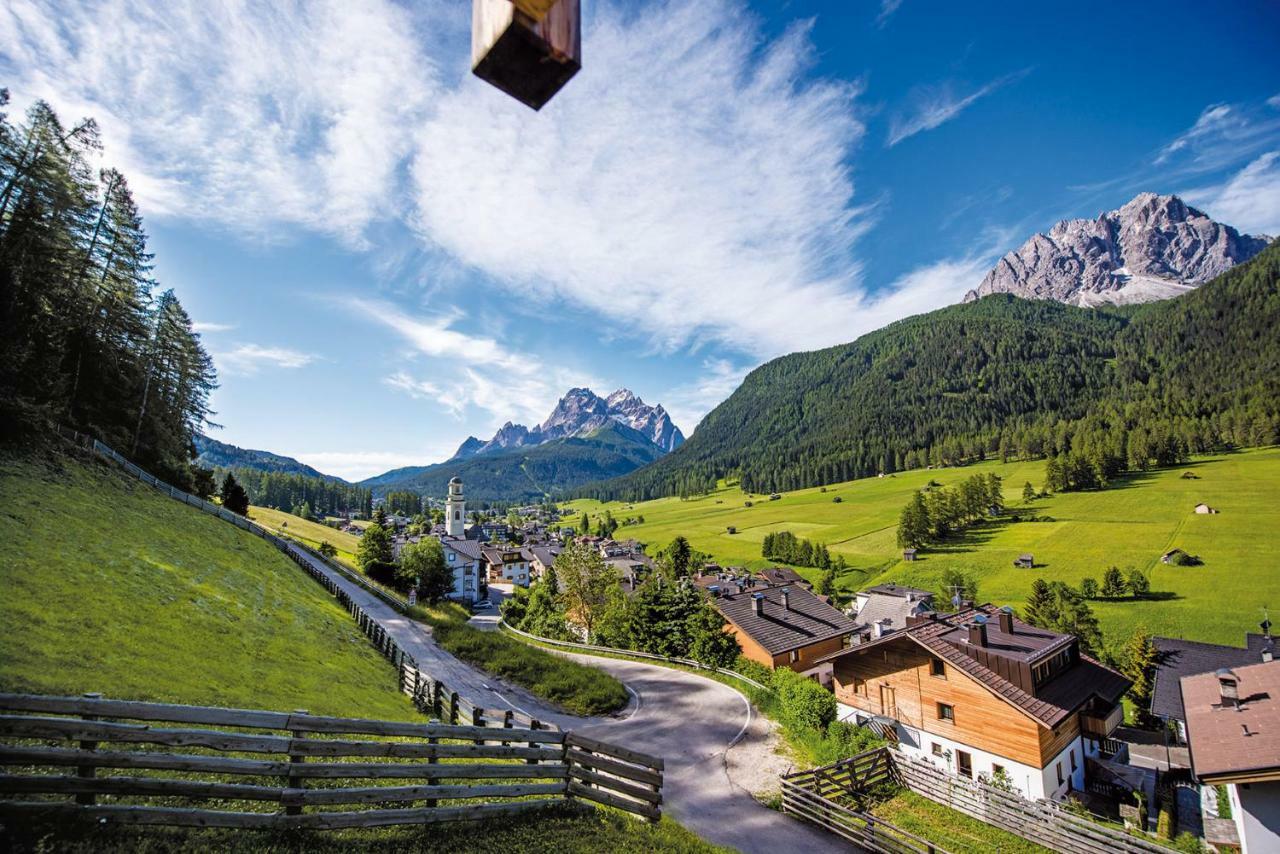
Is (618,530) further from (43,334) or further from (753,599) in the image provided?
(43,334)

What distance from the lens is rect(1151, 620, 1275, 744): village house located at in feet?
124

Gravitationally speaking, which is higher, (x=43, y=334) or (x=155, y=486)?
(x=43, y=334)

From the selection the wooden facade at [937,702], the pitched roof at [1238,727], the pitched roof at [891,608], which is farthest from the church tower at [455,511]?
the pitched roof at [1238,727]

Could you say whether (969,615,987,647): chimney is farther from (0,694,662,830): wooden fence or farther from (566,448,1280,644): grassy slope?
(566,448,1280,644): grassy slope

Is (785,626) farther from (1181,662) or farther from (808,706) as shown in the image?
(1181,662)

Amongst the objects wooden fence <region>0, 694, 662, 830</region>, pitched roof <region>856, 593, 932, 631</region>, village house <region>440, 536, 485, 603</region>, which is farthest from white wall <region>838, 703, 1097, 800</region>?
village house <region>440, 536, 485, 603</region>

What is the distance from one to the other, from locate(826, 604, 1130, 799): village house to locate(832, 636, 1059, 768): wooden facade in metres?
0.05

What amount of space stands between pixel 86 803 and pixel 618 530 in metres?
184

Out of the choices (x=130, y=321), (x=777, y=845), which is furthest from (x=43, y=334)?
(x=777, y=845)

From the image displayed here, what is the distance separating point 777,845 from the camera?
56.2 feet

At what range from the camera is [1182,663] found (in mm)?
42188

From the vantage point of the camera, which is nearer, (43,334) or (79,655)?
(79,655)

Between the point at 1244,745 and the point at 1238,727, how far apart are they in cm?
252

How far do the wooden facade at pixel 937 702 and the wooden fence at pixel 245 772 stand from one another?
2693 centimetres
